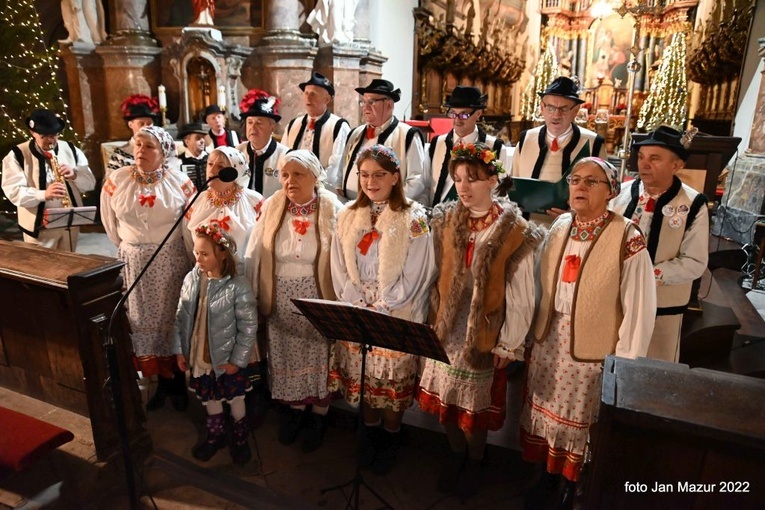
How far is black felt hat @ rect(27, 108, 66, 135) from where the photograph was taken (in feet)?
14.5

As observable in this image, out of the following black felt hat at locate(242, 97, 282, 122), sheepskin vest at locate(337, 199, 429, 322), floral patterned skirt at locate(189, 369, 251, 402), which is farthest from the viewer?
black felt hat at locate(242, 97, 282, 122)

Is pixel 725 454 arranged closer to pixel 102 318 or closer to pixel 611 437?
pixel 611 437

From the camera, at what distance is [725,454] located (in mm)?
1631

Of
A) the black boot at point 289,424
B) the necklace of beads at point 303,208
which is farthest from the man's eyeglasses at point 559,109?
the black boot at point 289,424

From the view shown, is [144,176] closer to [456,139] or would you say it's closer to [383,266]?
[383,266]

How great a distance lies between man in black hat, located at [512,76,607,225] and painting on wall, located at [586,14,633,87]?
1852 cm

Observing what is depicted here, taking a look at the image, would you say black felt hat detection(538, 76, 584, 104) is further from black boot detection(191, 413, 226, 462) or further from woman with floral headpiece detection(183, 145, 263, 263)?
black boot detection(191, 413, 226, 462)

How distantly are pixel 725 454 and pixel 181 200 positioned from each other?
10.2ft

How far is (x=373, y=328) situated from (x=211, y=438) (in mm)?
1622

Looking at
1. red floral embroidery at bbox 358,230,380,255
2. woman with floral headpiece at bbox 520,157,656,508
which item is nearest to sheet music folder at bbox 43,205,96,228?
red floral embroidery at bbox 358,230,380,255

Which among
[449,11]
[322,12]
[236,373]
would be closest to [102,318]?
[236,373]

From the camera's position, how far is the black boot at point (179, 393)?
359 cm

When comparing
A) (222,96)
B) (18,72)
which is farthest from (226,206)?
(18,72)

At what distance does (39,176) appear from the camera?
452 centimetres
